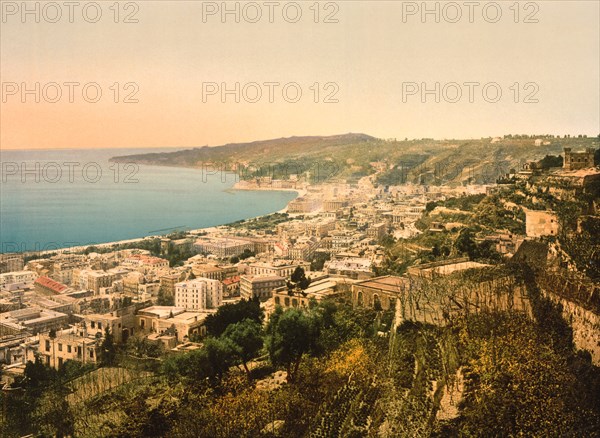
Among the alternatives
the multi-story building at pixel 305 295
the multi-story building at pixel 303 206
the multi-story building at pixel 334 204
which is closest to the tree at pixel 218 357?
the multi-story building at pixel 305 295

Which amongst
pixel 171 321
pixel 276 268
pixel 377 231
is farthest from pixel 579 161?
pixel 377 231

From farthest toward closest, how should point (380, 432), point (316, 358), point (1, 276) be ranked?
point (1, 276), point (316, 358), point (380, 432)

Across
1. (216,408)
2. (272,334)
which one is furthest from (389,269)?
(216,408)

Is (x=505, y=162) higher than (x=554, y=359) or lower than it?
higher

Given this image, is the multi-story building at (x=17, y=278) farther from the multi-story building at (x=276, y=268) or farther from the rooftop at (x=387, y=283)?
the rooftop at (x=387, y=283)

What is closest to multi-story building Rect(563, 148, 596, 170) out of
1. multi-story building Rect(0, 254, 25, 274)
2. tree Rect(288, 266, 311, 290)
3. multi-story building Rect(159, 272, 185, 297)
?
tree Rect(288, 266, 311, 290)

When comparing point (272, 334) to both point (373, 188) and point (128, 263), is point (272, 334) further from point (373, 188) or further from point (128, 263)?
point (373, 188)

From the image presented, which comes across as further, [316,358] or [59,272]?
[59,272]
